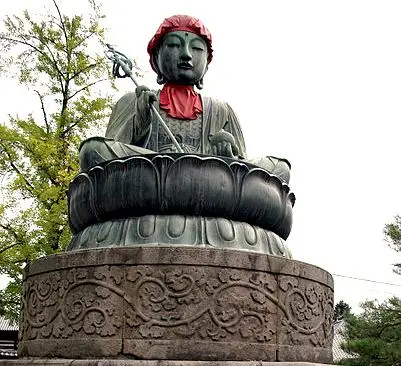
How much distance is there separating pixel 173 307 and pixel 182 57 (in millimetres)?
2793

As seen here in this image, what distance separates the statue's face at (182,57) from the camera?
5738mm

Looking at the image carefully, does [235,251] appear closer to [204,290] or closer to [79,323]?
[204,290]

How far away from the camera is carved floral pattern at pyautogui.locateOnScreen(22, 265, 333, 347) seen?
12.1ft

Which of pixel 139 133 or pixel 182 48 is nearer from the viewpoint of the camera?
pixel 139 133

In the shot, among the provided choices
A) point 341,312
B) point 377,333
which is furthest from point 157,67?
point 341,312

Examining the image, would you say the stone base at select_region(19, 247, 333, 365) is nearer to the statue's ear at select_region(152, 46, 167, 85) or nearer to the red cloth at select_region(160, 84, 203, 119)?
the red cloth at select_region(160, 84, 203, 119)

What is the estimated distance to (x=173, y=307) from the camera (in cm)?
372

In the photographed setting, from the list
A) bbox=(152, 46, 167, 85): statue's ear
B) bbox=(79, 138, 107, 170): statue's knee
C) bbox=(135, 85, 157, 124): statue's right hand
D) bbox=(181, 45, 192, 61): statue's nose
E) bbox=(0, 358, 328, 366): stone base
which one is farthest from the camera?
bbox=(152, 46, 167, 85): statue's ear

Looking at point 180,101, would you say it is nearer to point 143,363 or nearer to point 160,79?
point 160,79

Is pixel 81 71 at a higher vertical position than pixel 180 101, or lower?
higher

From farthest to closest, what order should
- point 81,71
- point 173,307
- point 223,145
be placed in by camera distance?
1. point 81,71
2. point 223,145
3. point 173,307

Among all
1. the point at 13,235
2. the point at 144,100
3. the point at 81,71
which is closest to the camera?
the point at 144,100

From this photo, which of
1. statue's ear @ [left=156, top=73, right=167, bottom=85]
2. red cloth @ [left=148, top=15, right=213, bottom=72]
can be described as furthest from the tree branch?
red cloth @ [left=148, top=15, right=213, bottom=72]

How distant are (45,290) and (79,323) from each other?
44 cm
